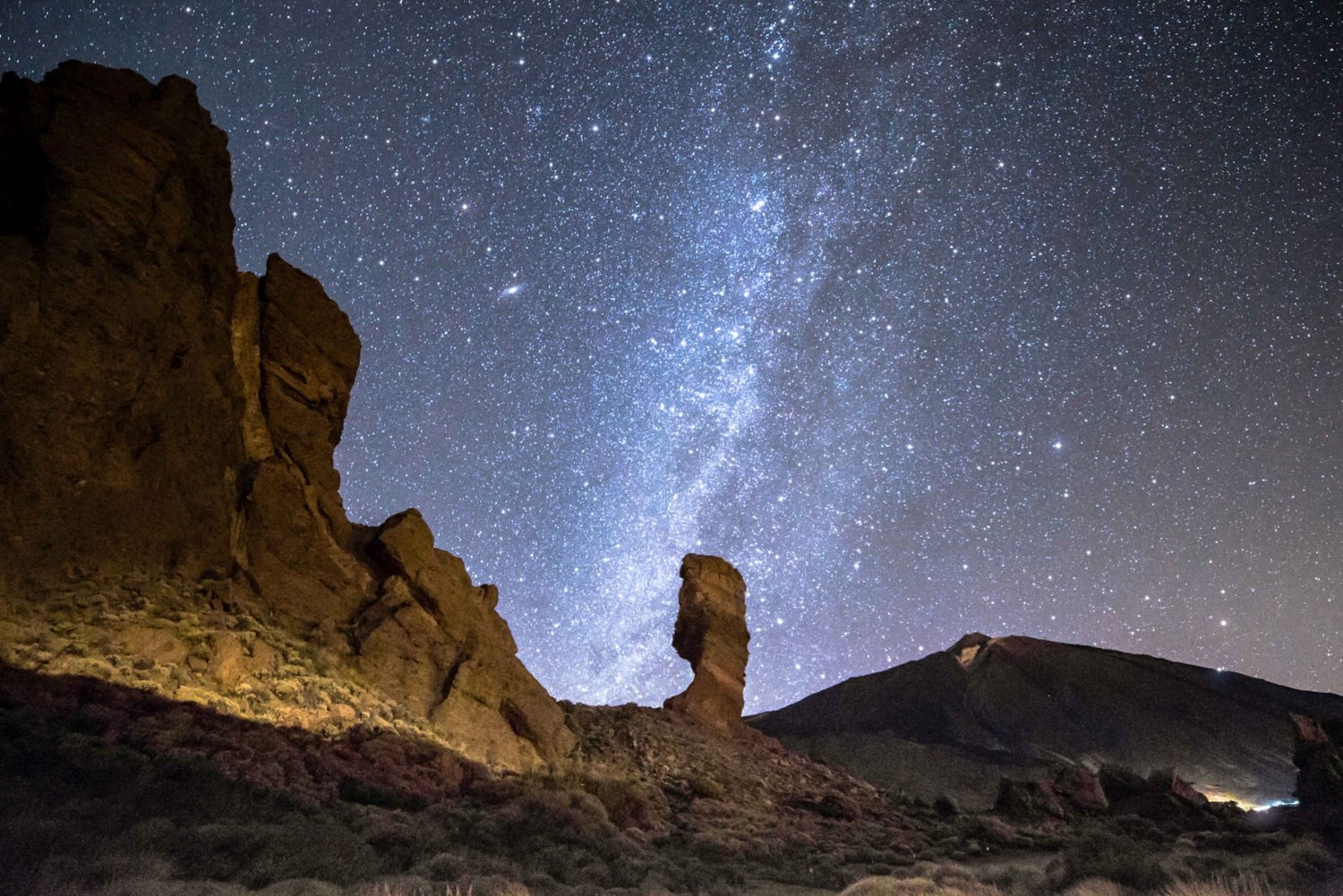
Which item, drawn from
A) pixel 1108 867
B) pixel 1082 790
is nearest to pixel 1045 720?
pixel 1082 790

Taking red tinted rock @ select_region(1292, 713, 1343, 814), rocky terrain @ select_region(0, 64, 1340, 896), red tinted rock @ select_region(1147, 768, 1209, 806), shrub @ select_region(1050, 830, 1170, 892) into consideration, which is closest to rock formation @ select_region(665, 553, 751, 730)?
rocky terrain @ select_region(0, 64, 1340, 896)

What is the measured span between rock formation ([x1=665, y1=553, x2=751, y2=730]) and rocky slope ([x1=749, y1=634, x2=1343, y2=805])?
1646 cm

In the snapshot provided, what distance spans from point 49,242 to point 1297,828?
133ft

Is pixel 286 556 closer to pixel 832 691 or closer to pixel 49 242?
pixel 49 242

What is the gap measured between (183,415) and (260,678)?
7991 millimetres

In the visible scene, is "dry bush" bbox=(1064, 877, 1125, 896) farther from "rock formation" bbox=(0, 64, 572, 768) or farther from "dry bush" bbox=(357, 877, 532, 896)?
"rock formation" bbox=(0, 64, 572, 768)

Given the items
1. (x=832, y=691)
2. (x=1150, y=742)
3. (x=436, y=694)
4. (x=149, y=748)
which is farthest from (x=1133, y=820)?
(x=832, y=691)

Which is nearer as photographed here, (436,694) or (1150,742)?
(436,694)

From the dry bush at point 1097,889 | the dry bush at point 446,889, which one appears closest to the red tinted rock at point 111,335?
the dry bush at point 446,889

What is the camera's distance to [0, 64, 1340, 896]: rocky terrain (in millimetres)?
9906

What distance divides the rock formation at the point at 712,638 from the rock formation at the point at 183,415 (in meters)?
13.2

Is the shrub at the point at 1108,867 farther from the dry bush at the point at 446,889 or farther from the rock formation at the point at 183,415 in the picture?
the rock formation at the point at 183,415

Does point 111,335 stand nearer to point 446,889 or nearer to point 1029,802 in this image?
point 446,889

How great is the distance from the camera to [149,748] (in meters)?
11.4
